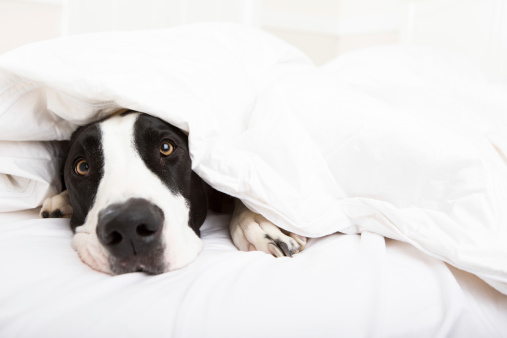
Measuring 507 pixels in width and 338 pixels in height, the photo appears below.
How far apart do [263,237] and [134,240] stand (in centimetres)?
29

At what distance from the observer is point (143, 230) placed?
29.2 inches

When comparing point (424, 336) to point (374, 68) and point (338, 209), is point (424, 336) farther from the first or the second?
point (374, 68)

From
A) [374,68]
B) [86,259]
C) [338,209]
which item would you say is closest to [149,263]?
[86,259]

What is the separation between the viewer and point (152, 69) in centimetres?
94

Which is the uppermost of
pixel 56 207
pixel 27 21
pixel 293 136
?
pixel 27 21

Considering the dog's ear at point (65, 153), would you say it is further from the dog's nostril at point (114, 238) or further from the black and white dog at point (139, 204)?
the dog's nostril at point (114, 238)

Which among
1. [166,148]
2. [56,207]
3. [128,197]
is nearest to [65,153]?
[56,207]

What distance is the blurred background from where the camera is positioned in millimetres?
2154

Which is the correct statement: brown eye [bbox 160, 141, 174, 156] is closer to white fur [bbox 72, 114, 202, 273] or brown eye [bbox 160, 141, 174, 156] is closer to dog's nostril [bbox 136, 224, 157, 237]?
white fur [bbox 72, 114, 202, 273]

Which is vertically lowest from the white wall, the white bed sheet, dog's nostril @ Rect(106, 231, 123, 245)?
the white bed sheet

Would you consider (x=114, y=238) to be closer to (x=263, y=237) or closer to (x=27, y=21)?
(x=263, y=237)

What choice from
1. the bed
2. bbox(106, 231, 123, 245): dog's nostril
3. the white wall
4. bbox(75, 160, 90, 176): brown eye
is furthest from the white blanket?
the white wall

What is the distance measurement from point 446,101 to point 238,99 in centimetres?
67

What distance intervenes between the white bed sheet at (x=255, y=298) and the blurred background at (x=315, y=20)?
1.80 meters
